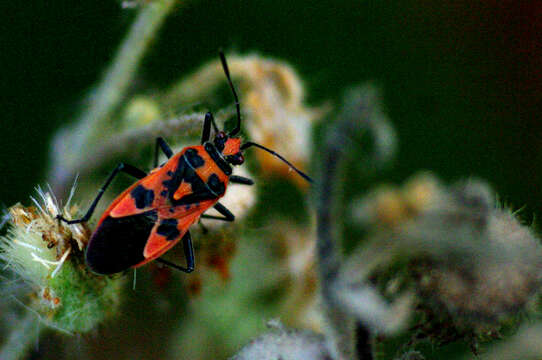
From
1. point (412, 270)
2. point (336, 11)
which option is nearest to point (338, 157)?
point (412, 270)

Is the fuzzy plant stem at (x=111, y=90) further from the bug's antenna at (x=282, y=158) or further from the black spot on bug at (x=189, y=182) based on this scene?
the bug's antenna at (x=282, y=158)

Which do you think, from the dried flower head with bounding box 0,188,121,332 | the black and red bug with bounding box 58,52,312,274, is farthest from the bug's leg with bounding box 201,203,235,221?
the dried flower head with bounding box 0,188,121,332

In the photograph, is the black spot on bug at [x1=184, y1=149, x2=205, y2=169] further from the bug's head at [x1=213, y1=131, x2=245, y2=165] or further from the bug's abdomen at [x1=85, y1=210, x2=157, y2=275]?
the bug's abdomen at [x1=85, y1=210, x2=157, y2=275]

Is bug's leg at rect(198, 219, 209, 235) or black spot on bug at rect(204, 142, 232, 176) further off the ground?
black spot on bug at rect(204, 142, 232, 176)

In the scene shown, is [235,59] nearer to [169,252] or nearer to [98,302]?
[169,252]

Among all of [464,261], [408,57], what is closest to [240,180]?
[464,261]

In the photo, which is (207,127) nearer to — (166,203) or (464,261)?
(166,203)

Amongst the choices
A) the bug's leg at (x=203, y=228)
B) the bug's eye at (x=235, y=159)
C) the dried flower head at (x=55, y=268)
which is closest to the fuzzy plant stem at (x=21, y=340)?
the dried flower head at (x=55, y=268)
